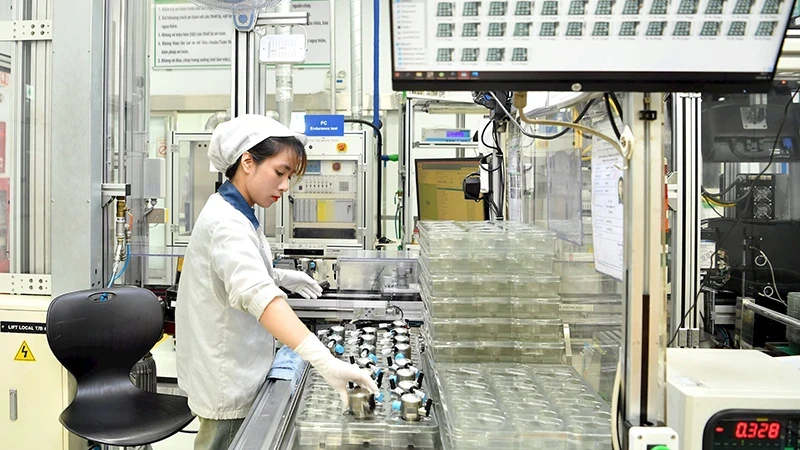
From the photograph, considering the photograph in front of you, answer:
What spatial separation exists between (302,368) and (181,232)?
334 cm

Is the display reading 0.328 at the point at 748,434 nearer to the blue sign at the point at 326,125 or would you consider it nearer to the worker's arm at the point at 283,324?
the worker's arm at the point at 283,324

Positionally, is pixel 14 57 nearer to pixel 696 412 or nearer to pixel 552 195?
pixel 552 195

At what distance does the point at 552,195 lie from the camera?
1628 millimetres

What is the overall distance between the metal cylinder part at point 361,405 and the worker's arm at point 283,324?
0.25 m

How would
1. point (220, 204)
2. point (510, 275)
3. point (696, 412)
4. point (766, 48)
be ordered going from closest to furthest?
point (766, 48) < point (696, 412) < point (510, 275) < point (220, 204)

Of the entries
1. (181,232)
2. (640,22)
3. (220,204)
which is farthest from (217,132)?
(181,232)

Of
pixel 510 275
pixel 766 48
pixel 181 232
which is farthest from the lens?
pixel 181 232

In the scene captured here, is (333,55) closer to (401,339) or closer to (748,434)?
(401,339)

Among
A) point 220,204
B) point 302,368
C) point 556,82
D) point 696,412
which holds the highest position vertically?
point 556,82

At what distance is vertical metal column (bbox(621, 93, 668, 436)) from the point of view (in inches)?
29.9

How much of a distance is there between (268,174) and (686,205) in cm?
175

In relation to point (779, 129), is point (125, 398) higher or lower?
lower

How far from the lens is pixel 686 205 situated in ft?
7.11

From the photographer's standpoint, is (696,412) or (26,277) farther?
(26,277)
